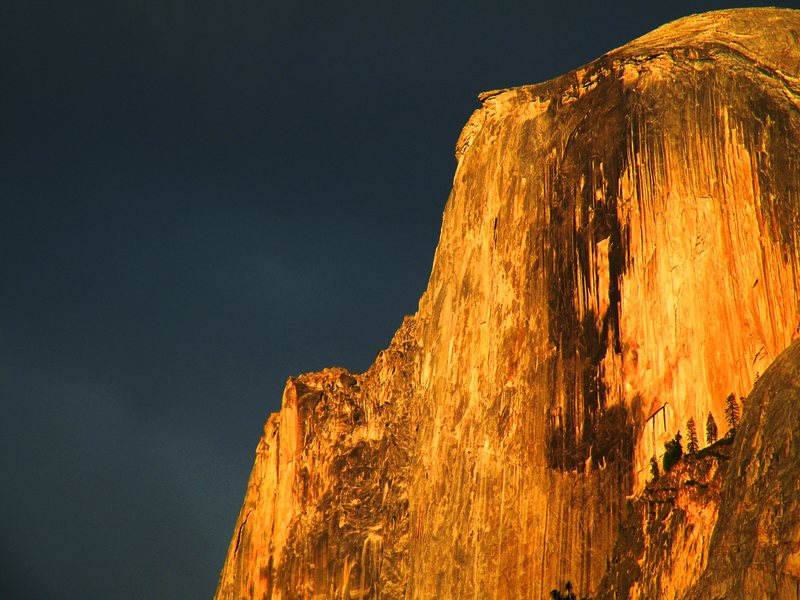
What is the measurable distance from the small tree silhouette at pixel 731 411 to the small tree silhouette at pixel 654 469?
338 cm

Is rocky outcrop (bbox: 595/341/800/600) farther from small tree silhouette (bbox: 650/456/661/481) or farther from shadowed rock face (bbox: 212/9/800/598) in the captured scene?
shadowed rock face (bbox: 212/9/800/598)

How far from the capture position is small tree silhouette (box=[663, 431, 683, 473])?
53.7m

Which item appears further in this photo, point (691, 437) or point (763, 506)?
point (691, 437)

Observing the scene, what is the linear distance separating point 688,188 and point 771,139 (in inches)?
168

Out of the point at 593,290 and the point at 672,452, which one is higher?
the point at 593,290

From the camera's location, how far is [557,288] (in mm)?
62156

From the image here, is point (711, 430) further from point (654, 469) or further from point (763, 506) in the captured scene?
point (763, 506)

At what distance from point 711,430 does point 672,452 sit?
1783 millimetres

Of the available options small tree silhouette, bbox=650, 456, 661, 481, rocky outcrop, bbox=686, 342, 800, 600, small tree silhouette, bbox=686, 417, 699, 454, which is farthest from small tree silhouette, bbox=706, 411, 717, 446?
rocky outcrop, bbox=686, 342, 800, 600

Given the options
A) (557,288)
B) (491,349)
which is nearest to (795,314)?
(557,288)

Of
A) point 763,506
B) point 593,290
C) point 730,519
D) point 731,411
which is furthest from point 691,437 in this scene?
point 763,506

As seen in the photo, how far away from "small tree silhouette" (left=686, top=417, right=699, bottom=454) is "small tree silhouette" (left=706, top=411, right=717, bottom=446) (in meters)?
0.53

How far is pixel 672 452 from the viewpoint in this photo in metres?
54.2

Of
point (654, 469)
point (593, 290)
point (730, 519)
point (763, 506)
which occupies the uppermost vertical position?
point (593, 290)
